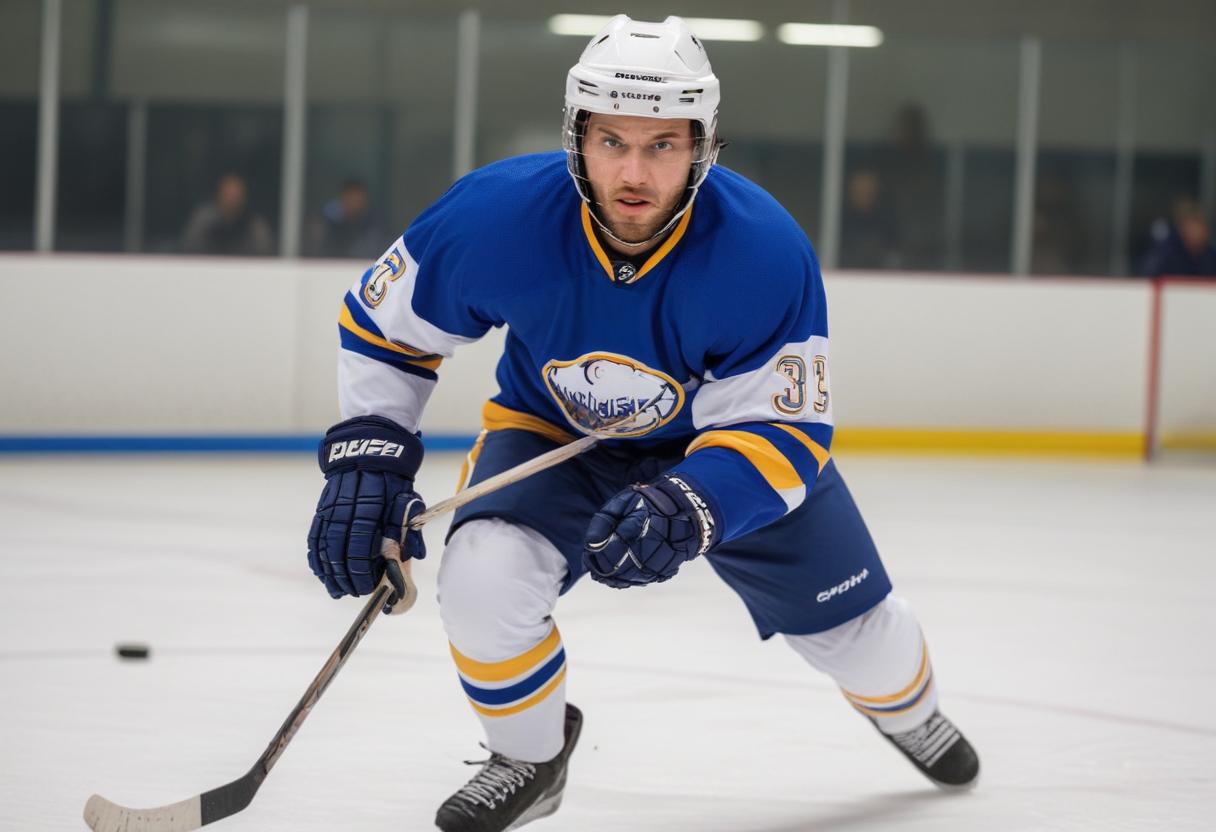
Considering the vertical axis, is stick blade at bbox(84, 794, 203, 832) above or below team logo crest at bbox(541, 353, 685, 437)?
below

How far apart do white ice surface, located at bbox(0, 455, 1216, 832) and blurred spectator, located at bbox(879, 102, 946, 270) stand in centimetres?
330

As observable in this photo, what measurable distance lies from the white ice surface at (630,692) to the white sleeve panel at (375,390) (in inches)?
20.4

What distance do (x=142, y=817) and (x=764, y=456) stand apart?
0.84 m

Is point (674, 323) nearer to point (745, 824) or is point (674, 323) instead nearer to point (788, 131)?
point (745, 824)

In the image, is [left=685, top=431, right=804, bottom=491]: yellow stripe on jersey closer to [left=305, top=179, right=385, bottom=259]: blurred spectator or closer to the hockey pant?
the hockey pant

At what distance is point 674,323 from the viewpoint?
211 cm

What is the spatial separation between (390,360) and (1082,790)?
3.75 ft

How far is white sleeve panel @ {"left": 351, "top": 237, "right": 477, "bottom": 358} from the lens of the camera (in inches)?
86.1

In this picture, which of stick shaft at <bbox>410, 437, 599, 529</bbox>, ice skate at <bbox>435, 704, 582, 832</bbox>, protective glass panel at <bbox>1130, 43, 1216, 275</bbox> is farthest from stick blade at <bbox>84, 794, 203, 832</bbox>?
protective glass panel at <bbox>1130, 43, 1216, 275</bbox>

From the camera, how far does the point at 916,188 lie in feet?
27.2

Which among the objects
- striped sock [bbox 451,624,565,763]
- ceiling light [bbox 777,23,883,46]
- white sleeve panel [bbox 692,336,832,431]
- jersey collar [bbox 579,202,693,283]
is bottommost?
striped sock [bbox 451,624,565,763]

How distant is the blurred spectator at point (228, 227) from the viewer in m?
7.34

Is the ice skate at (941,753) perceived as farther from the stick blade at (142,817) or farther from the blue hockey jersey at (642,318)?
the stick blade at (142,817)

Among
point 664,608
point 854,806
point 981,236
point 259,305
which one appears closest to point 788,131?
point 981,236
